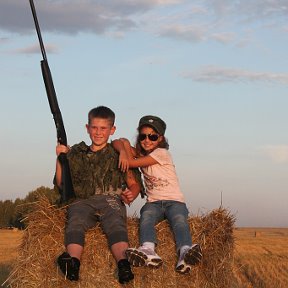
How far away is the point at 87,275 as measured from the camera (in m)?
6.48

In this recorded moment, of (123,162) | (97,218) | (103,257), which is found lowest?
(103,257)

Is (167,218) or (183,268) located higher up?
(167,218)

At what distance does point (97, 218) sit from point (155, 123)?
122cm

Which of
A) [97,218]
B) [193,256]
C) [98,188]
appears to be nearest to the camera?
[193,256]

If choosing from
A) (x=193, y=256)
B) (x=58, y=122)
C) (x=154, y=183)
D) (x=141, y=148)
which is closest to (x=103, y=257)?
(x=193, y=256)

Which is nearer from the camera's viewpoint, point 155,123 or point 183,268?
point 183,268

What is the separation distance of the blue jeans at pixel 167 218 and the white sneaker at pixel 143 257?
273 millimetres

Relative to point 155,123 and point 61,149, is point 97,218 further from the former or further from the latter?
point 155,123

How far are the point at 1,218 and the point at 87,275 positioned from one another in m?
45.6

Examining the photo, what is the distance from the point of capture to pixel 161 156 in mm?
7141

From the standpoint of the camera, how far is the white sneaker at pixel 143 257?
19.9 feet

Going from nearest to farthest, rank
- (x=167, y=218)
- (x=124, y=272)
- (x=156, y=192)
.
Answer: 1. (x=124, y=272)
2. (x=167, y=218)
3. (x=156, y=192)

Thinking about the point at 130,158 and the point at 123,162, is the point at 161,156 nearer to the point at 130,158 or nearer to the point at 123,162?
the point at 130,158

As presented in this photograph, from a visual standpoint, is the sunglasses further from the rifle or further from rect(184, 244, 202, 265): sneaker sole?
rect(184, 244, 202, 265): sneaker sole
